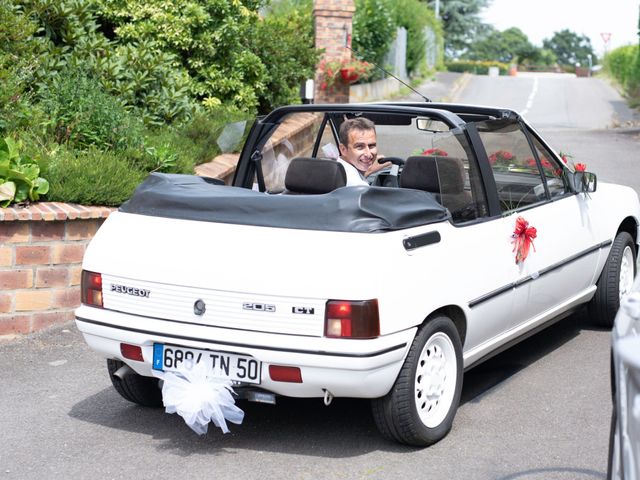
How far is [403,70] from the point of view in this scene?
133 ft

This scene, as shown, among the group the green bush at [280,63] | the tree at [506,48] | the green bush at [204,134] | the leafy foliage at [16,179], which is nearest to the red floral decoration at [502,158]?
the leafy foliage at [16,179]

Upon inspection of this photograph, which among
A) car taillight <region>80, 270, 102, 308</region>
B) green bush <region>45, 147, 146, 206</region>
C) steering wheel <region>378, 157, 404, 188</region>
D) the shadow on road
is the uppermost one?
steering wheel <region>378, 157, 404, 188</region>

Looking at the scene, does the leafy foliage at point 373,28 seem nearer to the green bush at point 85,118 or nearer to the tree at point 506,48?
the green bush at point 85,118

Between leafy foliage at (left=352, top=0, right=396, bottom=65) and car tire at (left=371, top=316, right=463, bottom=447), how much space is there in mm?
29049

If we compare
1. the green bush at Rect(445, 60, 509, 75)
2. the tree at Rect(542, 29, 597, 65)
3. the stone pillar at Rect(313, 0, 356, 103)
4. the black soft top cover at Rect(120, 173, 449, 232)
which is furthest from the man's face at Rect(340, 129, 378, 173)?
the tree at Rect(542, 29, 597, 65)

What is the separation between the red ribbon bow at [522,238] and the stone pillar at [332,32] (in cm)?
1817

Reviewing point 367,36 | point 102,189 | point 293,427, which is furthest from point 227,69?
point 367,36

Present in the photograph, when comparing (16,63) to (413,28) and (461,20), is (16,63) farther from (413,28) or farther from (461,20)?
(461,20)

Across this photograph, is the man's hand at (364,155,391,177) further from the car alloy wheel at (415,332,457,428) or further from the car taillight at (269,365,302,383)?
the car taillight at (269,365,302,383)

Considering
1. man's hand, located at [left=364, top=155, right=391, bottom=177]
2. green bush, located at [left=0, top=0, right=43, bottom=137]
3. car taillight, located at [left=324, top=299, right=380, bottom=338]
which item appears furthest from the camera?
green bush, located at [left=0, top=0, right=43, bottom=137]

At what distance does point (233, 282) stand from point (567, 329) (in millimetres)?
3712

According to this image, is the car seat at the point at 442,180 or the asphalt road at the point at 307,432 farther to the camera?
the car seat at the point at 442,180

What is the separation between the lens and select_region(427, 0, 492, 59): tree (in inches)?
3046

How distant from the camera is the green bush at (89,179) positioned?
8.14 meters
